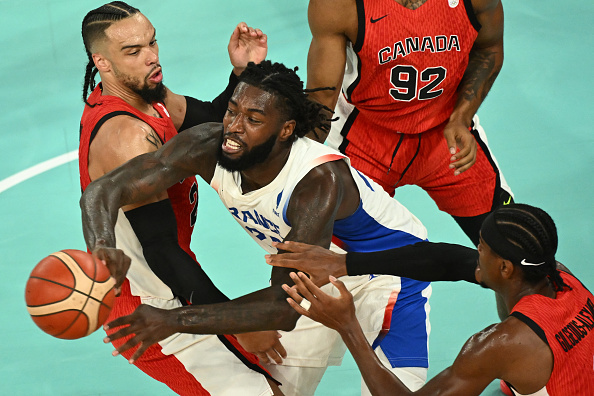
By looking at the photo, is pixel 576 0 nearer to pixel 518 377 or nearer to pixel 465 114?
pixel 465 114

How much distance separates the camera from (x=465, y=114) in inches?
196

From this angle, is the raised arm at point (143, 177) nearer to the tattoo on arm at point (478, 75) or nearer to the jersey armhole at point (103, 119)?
the jersey armhole at point (103, 119)

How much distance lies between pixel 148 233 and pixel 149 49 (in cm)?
115

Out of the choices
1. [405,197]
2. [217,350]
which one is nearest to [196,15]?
[405,197]

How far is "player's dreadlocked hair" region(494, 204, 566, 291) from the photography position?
3.40 metres

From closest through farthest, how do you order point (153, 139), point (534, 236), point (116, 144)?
point (534, 236)
point (116, 144)
point (153, 139)

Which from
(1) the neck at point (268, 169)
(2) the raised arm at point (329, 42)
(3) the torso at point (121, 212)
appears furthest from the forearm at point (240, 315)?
(2) the raised arm at point (329, 42)

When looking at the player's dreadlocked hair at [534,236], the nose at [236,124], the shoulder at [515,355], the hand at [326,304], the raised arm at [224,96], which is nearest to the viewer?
the shoulder at [515,355]

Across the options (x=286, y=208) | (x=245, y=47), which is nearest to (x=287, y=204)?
(x=286, y=208)

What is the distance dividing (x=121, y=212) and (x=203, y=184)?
3327 millimetres

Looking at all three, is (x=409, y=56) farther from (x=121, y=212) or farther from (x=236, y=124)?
(x=121, y=212)

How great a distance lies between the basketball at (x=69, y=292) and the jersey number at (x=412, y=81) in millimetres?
2164

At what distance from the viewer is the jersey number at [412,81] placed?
4832 mm

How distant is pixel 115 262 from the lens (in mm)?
3596
